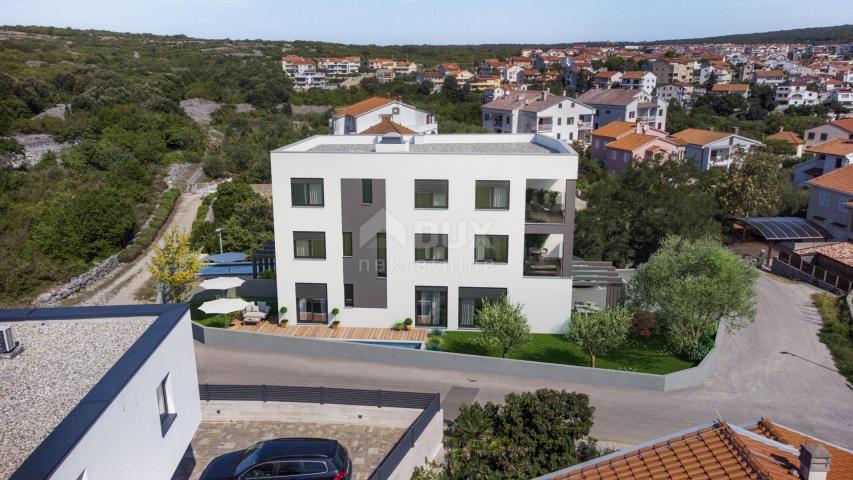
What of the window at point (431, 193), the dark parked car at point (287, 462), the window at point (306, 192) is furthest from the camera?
the window at point (306, 192)

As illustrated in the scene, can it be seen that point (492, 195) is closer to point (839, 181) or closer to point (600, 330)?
point (600, 330)

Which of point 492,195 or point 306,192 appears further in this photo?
point 306,192

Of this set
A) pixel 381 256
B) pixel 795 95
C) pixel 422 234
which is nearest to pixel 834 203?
pixel 422 234

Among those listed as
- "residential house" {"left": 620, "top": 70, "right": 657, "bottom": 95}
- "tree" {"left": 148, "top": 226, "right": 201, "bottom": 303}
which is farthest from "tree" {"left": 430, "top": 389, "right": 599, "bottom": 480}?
"residential house" {"left": 620, "top": 70, "right": 657, "bottom": 95}

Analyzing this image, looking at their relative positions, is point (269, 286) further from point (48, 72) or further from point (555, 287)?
point (48, 72)

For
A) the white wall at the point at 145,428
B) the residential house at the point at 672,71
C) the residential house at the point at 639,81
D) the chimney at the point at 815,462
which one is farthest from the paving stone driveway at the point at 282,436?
the residential house at the point at 672,71

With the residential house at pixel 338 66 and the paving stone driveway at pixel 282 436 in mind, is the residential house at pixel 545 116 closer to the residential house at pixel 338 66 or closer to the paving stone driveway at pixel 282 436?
the paving stone driveway at pixel 282 436

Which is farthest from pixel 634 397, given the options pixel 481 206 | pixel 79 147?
pixel 79 147
